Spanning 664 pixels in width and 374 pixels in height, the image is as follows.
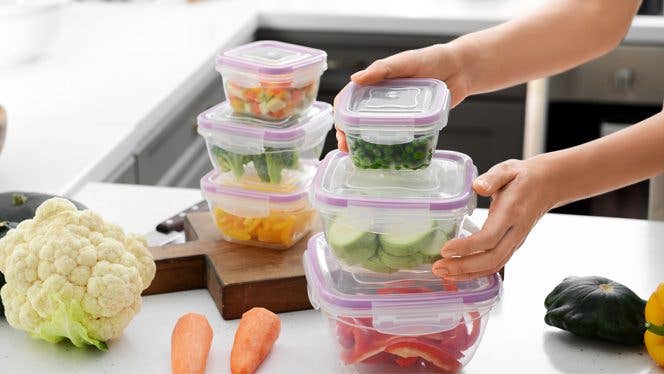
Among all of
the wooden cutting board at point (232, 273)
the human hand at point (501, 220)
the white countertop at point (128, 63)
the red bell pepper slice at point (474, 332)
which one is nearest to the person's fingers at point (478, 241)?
the human hand at point (501, 220)

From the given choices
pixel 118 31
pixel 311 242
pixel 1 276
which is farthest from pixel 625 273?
pixel 118 31

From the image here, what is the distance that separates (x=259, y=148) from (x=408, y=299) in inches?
16.1

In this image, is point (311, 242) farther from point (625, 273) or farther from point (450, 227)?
point (625, 273)

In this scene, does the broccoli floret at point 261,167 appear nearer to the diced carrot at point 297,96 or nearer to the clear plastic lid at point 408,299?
the diced carrot at point 297,96

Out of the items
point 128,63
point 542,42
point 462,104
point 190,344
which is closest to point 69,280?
point 190,344

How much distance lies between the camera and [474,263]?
1.28m

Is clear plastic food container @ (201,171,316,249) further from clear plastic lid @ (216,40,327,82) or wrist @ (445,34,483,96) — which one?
wrist @ (445,34,483,96)

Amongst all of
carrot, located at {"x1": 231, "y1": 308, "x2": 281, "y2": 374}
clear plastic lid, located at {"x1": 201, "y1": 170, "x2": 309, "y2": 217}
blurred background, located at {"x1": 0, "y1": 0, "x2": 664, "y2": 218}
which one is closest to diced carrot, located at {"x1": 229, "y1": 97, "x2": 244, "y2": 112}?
clear plastic lid, located at {"x1": 201, "y1": 170, "x2": 309, "y2": 217}

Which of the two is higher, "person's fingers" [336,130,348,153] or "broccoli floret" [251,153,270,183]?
"person's fingers" [336,130,348,153]

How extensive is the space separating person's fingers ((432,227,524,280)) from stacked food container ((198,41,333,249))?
0.39 m

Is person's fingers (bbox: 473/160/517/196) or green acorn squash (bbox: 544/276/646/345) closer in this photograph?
person's fingers (bbox: 473/160/517/196)

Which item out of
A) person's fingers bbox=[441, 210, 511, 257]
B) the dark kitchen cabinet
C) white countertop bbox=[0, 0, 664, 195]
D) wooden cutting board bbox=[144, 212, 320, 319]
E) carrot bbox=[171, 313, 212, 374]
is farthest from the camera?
the dark kitchen cabinet

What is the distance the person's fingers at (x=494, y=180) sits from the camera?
1.30 m

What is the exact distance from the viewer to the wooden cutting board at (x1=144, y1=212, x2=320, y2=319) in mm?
1519
